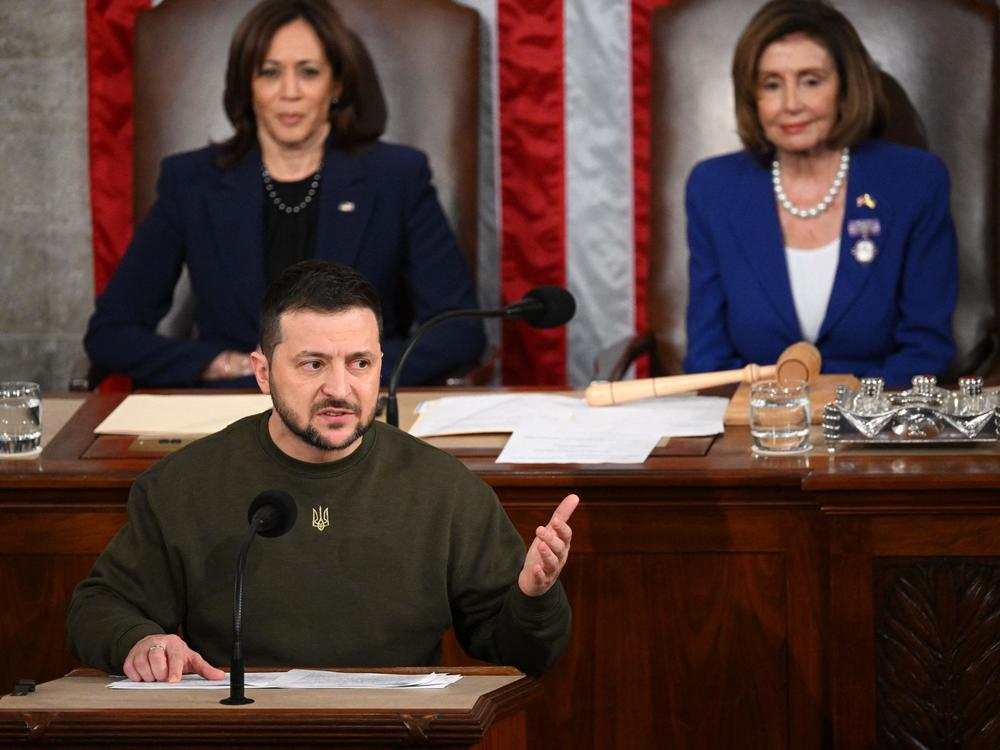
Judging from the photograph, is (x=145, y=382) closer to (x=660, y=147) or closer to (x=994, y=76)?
(x=660, y=147)

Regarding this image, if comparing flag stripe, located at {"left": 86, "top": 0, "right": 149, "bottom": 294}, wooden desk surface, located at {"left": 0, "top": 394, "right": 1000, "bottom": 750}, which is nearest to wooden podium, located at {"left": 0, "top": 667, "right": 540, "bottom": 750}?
wooden desk surface, located at {"left": 0, "top": 394, "right": 1000, "bottom": 750}

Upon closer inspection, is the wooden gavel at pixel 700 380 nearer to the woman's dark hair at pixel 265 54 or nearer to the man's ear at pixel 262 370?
the man's ear at pixel 262 370

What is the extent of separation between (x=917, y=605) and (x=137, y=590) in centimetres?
114

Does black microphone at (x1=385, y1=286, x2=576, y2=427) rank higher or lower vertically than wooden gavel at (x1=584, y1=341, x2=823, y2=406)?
higher

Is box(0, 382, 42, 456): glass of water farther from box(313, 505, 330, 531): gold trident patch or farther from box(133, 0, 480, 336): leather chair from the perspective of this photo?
box(133, 0, 480, 336): leather chair

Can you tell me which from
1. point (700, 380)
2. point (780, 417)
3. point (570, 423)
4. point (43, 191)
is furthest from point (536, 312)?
point (43, 191)

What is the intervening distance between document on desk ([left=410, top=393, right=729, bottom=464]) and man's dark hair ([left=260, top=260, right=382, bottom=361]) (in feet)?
2.20

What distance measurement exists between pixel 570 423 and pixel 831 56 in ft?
4.35

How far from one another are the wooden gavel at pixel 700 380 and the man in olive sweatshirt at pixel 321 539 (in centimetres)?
90

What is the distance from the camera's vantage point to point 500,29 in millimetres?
4672

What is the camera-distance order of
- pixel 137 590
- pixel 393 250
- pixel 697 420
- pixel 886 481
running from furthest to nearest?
1. pixel 393 250
2. pixel 697 420
3. pixel 886 481
4. pixel 137 590

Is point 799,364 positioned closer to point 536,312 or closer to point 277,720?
point 536,312

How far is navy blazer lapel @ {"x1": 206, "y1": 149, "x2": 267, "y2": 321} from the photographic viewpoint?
4254 millimetres

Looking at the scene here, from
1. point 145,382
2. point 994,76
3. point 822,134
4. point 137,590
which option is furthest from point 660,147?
point 137,590
